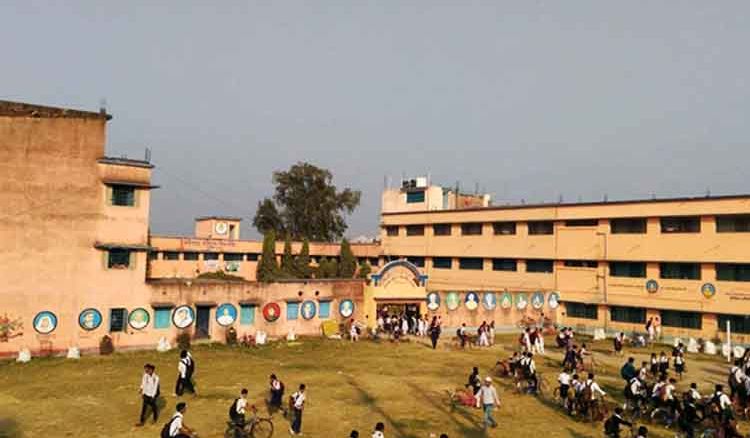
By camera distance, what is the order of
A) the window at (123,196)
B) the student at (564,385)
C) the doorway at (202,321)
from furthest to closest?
the doorway at (202,321)
the window at (123,196)
the student at (564,385)

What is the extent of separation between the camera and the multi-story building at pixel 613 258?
44.0m

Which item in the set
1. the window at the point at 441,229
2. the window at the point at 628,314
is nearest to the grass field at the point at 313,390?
the window at the point at 628,314

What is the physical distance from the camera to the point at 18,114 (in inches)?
1236

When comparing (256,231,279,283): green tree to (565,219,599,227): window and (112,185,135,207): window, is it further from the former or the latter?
(112,185,135,207): window

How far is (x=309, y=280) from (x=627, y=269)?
27.5 m

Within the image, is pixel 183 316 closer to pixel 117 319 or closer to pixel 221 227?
pixel 117 319

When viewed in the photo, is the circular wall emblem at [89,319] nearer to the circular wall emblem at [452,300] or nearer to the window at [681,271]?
the circular wall emblem at [452,300]

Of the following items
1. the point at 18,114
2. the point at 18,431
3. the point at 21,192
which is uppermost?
the point at 18,114

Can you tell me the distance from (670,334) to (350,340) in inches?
1020

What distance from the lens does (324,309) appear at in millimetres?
41312

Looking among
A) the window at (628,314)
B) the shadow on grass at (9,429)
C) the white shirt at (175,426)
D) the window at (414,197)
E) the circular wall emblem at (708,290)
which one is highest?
the window at (414,197)

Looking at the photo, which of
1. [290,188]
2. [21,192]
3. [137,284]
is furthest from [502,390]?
[290,188]

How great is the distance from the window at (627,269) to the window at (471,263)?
550 inches

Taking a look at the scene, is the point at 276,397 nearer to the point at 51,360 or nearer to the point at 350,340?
the point at 51,360
